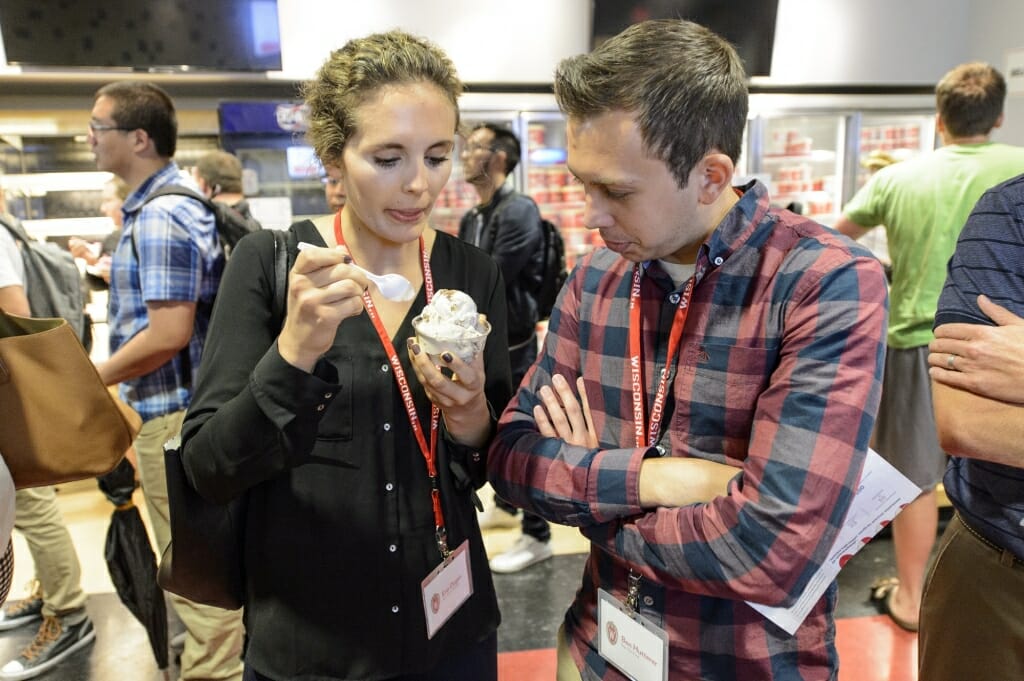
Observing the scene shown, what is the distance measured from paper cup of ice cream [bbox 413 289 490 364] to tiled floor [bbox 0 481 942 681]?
1894 mm

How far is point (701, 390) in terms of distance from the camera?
1110mm

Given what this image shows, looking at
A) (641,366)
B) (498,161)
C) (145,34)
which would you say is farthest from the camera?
(145,34)

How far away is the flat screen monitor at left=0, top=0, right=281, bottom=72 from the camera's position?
4.73 meters

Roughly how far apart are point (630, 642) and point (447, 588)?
34 centimetres

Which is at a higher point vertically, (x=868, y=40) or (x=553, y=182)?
(x=868, y=40)

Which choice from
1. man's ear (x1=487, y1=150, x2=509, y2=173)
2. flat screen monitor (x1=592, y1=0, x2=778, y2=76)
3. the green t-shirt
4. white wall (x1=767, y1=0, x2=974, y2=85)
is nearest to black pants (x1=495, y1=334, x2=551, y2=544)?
man's ear (x1=487, y1=150, x2=509, y2=173)

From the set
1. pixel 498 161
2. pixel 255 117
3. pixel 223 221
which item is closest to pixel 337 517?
pixel 223 221

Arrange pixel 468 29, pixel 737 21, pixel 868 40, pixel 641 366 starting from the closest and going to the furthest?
pixel 641 366 < pixel 468 29 < pixel 737 21 < pixel 868 40

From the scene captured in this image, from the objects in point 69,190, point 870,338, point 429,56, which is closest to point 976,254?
point 870,338

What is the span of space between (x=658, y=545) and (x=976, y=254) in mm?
893

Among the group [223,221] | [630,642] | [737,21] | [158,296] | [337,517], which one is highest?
[737,21]

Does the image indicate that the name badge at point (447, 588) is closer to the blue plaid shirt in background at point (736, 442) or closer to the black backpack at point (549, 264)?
the blue plaid shirt in background at point (736, 442)

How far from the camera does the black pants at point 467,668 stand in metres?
1.29

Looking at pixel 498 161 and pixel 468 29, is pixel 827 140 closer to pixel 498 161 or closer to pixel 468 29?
pixel 468 29
